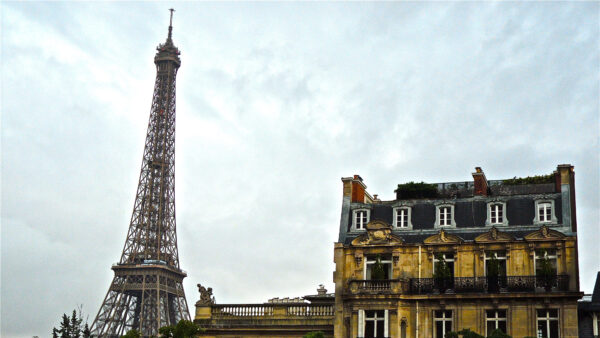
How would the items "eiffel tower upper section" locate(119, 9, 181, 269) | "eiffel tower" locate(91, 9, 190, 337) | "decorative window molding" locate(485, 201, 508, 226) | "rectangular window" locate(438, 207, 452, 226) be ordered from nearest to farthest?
1. "decorative window molding" locate(485, 201, 508, 226)
2. "rectangular window" locate(438, 207, 452, 226)
3. "eiffel tower" locate(91, 9, 190, 337)
4. "eiffel tower upper section" locate(119, 9, 181, 269)

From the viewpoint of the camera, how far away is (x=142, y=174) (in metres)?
147

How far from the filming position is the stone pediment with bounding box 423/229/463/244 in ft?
154

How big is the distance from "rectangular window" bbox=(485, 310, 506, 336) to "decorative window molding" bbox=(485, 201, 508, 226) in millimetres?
4976

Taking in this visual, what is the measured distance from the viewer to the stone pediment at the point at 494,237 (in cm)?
4584

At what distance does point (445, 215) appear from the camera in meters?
48.7

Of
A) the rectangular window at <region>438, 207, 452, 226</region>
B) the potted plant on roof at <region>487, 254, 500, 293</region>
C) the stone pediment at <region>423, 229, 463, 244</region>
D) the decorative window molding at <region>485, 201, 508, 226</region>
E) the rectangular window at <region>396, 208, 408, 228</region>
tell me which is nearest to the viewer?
the potted plant on roof at <region>487, 254, 500, 293</region>

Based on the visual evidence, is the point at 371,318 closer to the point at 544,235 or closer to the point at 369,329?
the point at 369,329

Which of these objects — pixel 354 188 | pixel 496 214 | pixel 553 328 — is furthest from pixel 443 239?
pixel 553 328

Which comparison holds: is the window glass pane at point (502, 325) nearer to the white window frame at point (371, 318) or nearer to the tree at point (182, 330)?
the white window frame at point (371, 318)

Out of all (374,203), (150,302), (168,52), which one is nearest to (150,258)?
(150,302)

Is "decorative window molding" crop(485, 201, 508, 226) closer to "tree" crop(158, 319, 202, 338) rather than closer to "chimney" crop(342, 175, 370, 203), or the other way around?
"chimney" crop(342, 175, 370, 203)

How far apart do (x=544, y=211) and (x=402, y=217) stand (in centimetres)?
800

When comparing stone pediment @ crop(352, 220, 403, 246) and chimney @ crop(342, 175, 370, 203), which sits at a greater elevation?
chimney @ crop(342, 175, 370, 203)

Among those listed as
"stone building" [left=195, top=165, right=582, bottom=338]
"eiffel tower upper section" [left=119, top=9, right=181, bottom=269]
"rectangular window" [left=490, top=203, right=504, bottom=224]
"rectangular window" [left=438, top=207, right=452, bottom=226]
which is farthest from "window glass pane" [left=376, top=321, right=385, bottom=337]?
"eiffel tower upper section" [left=119, top=9, right=181, bottom=269]
